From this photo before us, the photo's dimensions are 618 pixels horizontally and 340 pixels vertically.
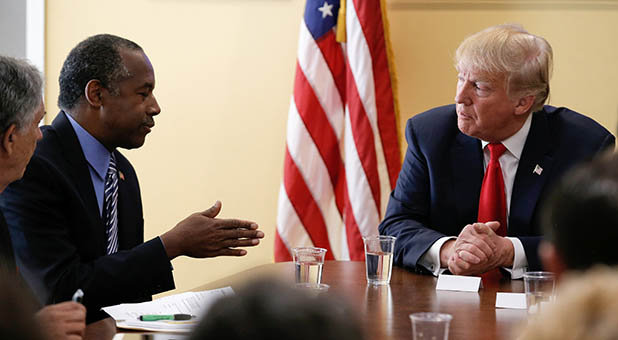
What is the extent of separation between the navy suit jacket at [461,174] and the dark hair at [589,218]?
1.52 metres

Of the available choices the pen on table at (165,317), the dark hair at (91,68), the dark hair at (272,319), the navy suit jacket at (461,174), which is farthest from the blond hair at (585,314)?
the dark hair at (91,68)

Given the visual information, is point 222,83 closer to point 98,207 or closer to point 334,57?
point 334,57

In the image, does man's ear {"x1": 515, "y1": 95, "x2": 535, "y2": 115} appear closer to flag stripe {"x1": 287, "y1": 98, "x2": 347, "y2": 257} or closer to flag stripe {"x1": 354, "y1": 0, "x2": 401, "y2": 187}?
flag stripe {"x1": 354, "y1": 0, "x2": 401, "y2": 187}

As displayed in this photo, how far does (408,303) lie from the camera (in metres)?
1.96

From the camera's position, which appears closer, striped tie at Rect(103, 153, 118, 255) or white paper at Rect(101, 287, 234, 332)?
white paper at Rect(101, 287, 234, 332)

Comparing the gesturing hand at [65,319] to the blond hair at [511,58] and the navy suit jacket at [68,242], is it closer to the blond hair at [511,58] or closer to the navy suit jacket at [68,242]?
the navy suit jacket at [68,242]

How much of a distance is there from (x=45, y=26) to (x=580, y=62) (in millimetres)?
2837

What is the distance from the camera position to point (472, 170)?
8.88 feet

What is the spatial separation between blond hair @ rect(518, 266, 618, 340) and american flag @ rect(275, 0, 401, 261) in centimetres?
305

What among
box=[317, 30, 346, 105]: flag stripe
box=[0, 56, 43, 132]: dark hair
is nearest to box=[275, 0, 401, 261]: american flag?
box=[317, 30, 346, 105]: flag stripe

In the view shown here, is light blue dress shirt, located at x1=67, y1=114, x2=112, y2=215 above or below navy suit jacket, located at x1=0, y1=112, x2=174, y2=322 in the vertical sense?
above

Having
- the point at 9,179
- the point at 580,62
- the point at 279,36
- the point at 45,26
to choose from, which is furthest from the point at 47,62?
the point at 580,62

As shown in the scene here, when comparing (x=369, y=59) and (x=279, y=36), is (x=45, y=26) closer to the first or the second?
(x=279, y=36)

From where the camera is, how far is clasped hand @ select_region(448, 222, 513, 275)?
2266 millimetres
